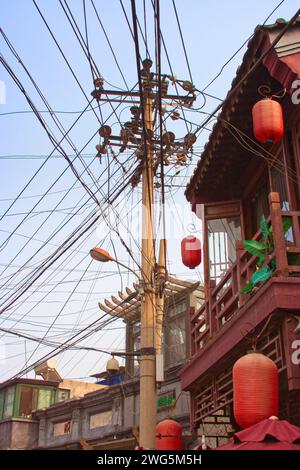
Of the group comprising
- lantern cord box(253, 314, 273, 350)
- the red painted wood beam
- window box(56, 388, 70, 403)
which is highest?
window box(56, 388, 70, 403)

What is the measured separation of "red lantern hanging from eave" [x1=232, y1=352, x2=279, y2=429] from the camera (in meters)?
7.71

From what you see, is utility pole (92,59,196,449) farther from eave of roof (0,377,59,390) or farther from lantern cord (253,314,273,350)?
eave of roof (0,377,59,390)

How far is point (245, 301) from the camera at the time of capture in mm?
9312

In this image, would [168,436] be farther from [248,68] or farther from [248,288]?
[248,68]

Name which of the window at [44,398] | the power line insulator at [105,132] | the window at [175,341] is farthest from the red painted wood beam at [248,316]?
the window at [44,398]

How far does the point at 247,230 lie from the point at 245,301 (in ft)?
11.4

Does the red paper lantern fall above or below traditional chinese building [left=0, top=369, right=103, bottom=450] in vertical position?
below

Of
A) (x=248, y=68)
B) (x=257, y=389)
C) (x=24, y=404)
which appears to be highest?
(x=248, y=68)

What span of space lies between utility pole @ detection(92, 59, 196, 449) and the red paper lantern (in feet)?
2.50

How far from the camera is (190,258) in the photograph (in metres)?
13.6

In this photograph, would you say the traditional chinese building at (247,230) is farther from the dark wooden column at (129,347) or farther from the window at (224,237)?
the dark wooden column at (129,347)

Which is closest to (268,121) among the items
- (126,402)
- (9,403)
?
(126,402)

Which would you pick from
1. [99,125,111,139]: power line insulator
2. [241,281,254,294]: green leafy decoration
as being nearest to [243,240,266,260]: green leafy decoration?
[241,281,254,294]: green leafy decoration
